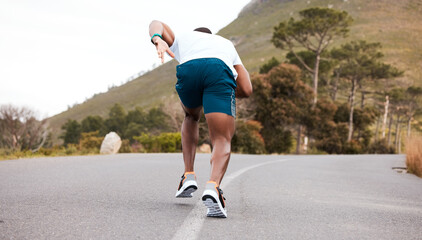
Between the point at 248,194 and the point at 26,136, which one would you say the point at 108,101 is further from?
the point at 248,194

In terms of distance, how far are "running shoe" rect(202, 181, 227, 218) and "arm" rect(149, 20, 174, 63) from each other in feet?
3.28

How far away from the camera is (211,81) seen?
10.2 ft

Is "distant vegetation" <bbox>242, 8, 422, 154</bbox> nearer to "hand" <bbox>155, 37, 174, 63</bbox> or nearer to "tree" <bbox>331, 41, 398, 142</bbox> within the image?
"tree" <bbox>331, 41, 398, 142</bbox>

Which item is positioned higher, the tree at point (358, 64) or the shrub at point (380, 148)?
the tree at point (358, 64)

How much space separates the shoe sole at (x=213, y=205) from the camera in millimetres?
2816

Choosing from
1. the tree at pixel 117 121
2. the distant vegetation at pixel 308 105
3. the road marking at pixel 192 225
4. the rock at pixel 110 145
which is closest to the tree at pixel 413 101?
the distant vegetation at pixel 308 105

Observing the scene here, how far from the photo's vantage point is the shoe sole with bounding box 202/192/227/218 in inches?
111

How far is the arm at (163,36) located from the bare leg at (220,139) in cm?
59

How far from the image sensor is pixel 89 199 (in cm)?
353

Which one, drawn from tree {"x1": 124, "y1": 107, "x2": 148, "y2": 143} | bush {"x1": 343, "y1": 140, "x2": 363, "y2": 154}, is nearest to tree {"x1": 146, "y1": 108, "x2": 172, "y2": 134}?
tree {"x1": 124, "y1": 107, "x2": 148, "y2": 143}

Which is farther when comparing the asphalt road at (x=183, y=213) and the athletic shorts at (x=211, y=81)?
the athletic shorts at (x=211, y=81)

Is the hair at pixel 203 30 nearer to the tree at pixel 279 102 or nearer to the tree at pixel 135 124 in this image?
the tree at pixel 279 102

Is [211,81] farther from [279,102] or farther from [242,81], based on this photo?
[279,102]

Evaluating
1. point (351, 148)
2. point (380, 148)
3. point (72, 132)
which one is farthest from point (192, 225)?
point (72, 132)
